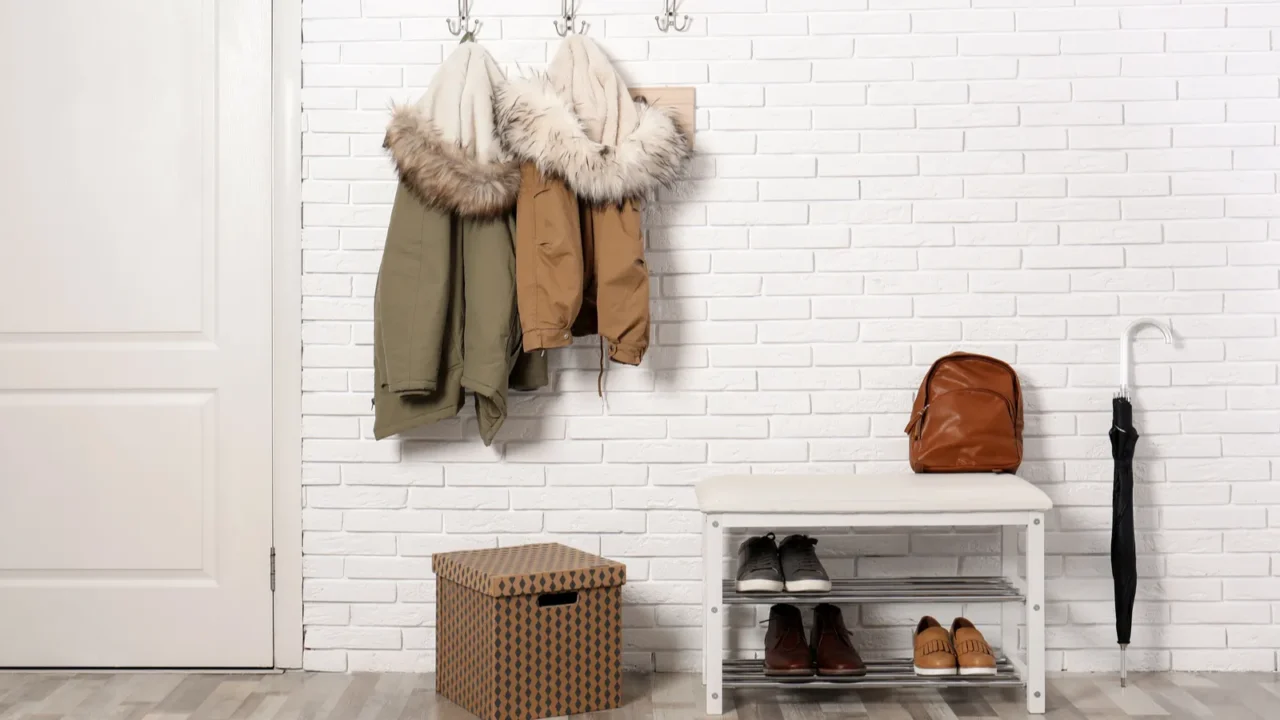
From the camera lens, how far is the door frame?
2951 millimetres

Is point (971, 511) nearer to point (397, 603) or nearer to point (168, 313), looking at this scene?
point (397, 603)

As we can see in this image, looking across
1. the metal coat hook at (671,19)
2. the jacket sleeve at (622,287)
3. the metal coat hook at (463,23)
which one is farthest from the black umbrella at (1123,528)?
the metal coat hook at (463,23)

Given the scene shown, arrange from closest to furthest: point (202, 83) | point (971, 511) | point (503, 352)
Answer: point (971, 511) < point (503, 352) < point (202, 83)

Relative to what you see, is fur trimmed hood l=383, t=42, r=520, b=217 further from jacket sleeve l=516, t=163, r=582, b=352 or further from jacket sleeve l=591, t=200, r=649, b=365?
jacket sleeve l=591, t=200, r=649, b=365

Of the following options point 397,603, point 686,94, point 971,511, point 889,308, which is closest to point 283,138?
point 686,94

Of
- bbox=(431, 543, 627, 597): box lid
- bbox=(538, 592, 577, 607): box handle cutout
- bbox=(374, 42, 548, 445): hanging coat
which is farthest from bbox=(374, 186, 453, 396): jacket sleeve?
bbox=(538, 592, 577, 607): box handle cutout

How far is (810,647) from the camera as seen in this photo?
2795 millimetres

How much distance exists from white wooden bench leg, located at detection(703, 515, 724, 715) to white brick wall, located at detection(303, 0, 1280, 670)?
0.37 m

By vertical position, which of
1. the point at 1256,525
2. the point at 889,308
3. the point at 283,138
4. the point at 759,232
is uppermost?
the point at 283,138

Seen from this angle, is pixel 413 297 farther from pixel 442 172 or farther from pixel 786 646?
pixel 786 646

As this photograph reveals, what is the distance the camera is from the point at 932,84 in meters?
2.96

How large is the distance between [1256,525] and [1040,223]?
0.98 metres

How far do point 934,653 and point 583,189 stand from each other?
1393 mm

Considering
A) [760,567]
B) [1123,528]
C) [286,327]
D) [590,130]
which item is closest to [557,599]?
[760,567]
